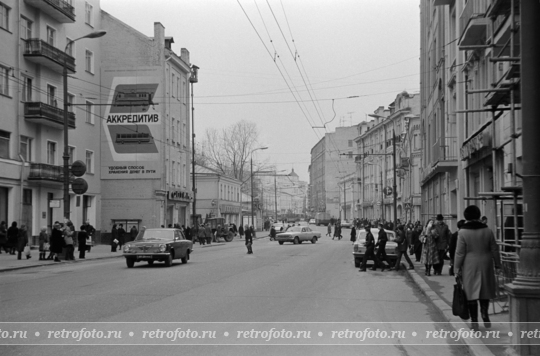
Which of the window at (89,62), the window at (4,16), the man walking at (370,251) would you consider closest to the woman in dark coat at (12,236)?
the window at (4,16)

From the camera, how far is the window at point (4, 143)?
1334 inches

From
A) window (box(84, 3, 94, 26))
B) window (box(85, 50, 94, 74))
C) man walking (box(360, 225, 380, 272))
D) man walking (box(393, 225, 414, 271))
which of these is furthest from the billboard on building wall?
man walking (box(393, 225, 414, 271))

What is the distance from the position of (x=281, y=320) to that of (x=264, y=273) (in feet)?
32.4

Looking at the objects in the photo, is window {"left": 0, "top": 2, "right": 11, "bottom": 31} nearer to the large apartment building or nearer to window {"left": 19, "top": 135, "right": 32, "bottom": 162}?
window {"left": 19, "top": 135, "right": 32, "bottom": 162}

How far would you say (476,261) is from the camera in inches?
360

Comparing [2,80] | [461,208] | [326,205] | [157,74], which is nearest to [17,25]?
[2,80]

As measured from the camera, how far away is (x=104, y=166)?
51.6 metres

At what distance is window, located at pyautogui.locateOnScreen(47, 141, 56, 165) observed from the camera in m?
39.2

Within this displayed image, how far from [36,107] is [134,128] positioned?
593 inches

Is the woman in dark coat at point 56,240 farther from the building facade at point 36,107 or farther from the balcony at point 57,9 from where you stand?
the balcony at point 57,9

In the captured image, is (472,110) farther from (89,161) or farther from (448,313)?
(89,161)

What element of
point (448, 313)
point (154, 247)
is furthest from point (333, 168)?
point (448, 313)

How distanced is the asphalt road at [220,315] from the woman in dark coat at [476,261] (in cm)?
76

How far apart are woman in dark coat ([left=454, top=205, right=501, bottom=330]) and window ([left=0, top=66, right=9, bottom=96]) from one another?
1195 inches
